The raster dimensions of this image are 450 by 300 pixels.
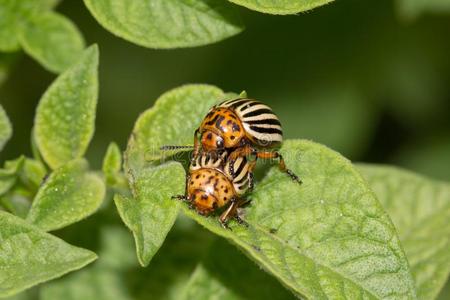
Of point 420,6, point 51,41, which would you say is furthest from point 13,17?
point 420,6

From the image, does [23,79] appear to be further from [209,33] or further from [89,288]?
[209,33]

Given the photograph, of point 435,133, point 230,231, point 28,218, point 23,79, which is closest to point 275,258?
point 230,231

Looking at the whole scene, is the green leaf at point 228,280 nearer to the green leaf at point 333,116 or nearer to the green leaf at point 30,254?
the green leaf at point 30,254

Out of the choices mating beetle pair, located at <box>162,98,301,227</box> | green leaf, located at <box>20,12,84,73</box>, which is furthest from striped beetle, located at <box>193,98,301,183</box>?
green leaf, located at <box>20,12,84,73</box>

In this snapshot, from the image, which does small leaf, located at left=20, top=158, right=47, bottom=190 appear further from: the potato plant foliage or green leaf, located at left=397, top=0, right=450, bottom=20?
green leaf, located at left=397, top=0, right=450, bottom=20

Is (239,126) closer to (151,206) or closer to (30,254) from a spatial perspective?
(151,206)

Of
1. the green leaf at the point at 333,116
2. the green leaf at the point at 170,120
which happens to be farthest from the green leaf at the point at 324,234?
the green leaf at the point at 333,116
